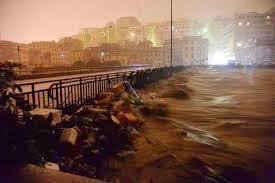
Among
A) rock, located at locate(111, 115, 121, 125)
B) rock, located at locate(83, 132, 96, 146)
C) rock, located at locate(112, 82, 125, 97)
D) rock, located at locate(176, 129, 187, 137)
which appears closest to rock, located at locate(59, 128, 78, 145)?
rock, located at locate(83, 132, 96, 146)

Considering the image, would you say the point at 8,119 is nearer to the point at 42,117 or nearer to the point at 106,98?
the point at 42,117

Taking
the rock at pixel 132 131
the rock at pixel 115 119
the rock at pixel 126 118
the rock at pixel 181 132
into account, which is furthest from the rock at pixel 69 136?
the rock at pixel 181 132

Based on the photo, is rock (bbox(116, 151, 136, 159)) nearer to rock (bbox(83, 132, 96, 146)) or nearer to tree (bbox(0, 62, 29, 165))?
rock (bbox(83, 132, 96, 146))

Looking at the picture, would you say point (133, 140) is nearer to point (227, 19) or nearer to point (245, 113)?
point (245, 113)

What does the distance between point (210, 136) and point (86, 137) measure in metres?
3.54

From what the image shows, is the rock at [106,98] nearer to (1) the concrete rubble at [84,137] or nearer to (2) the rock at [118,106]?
(2) the rock at [118,106]

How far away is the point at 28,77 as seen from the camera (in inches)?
1037

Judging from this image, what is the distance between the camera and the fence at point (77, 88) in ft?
28.2

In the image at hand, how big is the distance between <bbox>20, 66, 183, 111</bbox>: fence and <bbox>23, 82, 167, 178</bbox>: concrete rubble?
39.0 inches

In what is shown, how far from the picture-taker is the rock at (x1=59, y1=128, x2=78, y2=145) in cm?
605

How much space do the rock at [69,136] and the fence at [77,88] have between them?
3.39 ft

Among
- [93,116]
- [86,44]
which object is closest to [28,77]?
[93,116]

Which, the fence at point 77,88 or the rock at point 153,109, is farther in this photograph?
A: the rock at point 153,109

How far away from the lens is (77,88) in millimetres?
11734
